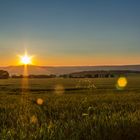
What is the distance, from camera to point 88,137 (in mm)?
7277

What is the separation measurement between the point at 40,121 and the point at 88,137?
2.40 m

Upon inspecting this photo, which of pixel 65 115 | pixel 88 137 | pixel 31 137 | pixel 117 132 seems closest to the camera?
pixel 31 137

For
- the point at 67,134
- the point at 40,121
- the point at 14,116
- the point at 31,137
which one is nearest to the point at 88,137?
the point at 67,134

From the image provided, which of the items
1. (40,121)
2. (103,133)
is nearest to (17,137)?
(103,133)

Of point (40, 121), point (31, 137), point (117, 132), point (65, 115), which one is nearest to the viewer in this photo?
point (31, 137)

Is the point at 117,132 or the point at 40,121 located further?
the point at 40,121

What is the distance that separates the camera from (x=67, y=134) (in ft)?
24.4

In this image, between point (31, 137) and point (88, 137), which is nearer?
point (31, 137)

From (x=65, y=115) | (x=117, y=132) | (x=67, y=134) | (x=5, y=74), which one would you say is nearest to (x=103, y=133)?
(x=117, y=132)

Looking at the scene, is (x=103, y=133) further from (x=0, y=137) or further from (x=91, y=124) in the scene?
(x=0, y=137)

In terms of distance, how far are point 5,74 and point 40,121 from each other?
5576 inches

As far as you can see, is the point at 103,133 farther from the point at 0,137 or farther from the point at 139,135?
the point at 0,137

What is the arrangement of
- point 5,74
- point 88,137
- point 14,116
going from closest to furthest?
point 88,137 → point 14,116 → point 5,74

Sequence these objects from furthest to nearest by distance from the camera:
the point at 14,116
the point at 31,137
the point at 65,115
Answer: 1. the point at 65,115
2. the point at 14,116
3. the point at 31,137
